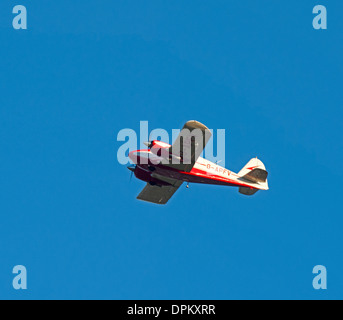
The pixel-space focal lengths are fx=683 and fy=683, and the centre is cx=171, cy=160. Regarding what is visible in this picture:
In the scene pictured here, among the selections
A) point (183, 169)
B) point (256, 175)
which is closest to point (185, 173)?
point (183, 169)

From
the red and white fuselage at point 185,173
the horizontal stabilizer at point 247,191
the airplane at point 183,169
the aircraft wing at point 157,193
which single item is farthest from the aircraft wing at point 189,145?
the horizontal stabilizer at point 247,191

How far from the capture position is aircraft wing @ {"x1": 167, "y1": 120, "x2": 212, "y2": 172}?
48.6 metres

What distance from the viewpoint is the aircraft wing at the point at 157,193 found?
56719 millimetres

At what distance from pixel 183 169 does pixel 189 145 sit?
112 inches

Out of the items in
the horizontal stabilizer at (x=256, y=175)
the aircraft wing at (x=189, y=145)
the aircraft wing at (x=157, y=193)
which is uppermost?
the aircraft wing at (x=189, y=145)

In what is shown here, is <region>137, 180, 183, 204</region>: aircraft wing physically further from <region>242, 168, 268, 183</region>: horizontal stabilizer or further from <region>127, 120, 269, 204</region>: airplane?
<region>242, 168, 268, 183</region>: horizontal stabilizer

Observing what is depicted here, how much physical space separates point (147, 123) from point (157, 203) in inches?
363

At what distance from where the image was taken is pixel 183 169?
52.3 meters

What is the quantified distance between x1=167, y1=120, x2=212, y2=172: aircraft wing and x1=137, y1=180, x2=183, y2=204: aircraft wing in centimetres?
460

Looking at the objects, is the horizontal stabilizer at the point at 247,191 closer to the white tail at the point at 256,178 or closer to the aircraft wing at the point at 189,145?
the white tail at the point at 256,178

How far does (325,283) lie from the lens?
171 ft

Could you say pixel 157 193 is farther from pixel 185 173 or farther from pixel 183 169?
pixel 183 169
